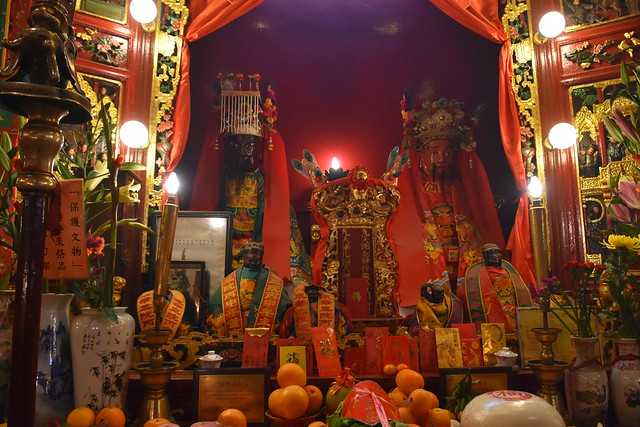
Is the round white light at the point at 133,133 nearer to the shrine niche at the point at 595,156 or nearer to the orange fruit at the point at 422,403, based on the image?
the orange fruit at the point at 422,403

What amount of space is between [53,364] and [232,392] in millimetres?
471

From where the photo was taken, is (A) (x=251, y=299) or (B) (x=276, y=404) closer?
(B) (x=276, y=404)

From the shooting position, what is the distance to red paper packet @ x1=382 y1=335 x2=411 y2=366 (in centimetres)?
148

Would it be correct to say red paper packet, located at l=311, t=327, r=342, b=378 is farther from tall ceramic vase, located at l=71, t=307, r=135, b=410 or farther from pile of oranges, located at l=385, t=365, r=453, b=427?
tall ceramic vase, located at l=71, t=307, r=135, b=410

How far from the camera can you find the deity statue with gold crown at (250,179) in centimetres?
314

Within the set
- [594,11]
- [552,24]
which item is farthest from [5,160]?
[594,11]

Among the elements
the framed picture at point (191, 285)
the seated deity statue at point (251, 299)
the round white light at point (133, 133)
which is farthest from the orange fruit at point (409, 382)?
the round white light at point (133, 133)

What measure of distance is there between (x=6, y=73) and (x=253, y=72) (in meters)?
2.71

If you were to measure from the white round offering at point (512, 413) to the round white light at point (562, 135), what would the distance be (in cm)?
225

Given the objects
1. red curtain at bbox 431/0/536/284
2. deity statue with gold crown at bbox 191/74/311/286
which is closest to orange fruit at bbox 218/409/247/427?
deity statue with gold crown at bbox 191/74/311/286

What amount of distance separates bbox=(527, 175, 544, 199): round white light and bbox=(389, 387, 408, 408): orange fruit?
205cm

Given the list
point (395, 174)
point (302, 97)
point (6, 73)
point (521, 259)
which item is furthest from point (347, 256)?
point (6, 73)

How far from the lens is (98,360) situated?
1.24 m

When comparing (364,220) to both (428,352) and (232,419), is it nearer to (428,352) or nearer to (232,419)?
(428,352)
